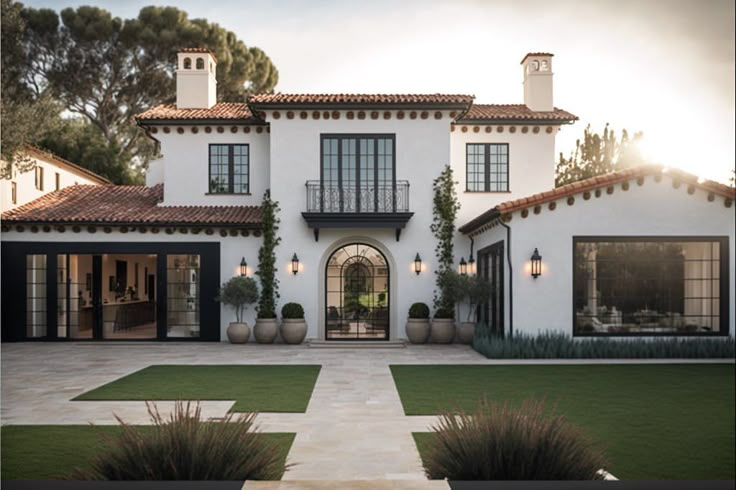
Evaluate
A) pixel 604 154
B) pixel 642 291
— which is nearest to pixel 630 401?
pixel 642 291

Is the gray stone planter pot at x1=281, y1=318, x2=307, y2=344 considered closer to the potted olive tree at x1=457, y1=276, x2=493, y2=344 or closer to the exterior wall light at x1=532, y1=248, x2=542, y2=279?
the potted olive tree at x1=457, y1=276, x2=493, y2=344

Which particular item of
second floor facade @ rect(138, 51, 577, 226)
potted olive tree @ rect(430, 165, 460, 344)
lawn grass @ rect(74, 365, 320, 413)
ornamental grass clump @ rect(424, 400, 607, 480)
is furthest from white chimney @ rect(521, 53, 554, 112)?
ornamental grass clump @ rect(424, 400, 607, 480)

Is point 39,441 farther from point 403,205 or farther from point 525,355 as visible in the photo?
point 403,205

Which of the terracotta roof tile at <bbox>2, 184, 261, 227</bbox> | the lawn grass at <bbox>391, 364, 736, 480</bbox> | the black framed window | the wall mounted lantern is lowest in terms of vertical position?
the lawn grass at <bbox>391, 364, 736, 480</bbox>

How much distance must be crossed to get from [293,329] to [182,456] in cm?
1457

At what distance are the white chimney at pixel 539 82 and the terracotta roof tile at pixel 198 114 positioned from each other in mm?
9023

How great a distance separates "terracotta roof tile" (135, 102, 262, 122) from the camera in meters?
21.6

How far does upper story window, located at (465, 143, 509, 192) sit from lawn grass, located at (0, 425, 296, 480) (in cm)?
1505

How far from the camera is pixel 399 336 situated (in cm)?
2053

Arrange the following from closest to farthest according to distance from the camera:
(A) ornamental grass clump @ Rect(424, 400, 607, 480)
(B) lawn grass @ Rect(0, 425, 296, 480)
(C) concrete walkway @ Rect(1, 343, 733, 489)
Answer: (A) ornamental grass clump @ Rect(424, 400, 607, 480), (B) lawn grass @ Rect(0, 425, 296, 480), (C) concrete walkway @ Rect(1, 343, 733, 489)

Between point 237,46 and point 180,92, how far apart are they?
13.0 metres

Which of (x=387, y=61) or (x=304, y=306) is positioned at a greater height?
(x=387, y=61)

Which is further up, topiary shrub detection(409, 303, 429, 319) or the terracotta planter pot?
topiary shrub detection(409, 303, 429, 319)

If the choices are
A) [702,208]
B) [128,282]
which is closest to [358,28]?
[702,208]
